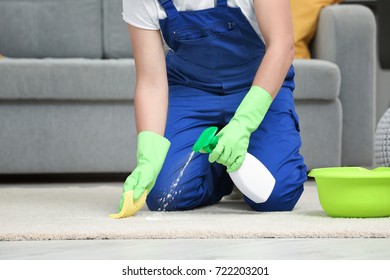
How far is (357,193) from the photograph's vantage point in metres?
1.84

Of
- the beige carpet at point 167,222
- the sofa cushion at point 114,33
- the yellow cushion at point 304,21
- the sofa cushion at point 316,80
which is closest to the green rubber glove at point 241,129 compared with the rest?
the beige carpet at point 167,222

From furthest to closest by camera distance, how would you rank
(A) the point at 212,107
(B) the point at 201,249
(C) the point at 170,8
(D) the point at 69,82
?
(D) the point at 69,82 < (A) the point at 212,107 < (C) the point at 170,8 < (B) the point at 201,249

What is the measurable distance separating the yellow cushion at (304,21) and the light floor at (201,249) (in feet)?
5.94

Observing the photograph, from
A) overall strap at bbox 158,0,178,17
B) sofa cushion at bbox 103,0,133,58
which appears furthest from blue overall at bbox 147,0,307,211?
sofa cushion at bbox 103,0,133,58

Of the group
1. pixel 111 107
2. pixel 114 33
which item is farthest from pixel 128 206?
pixel 114 33

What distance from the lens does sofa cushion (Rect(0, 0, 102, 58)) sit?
354cm

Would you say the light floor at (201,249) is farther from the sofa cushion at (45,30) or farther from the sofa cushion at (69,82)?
the sofa cushion at (45,30)

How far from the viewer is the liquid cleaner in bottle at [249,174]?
6.27 ft

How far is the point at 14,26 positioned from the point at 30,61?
0.59 m

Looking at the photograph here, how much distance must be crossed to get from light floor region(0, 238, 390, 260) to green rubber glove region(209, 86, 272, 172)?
335 mm

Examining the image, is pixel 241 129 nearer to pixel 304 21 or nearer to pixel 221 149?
pixel 221 149

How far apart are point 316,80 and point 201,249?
1.61 meters

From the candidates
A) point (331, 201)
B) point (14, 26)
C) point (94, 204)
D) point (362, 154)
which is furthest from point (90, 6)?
point (331, 201)

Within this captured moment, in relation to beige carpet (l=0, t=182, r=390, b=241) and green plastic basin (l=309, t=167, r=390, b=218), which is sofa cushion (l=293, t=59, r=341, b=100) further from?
green plastic basin (l=309, t=167, r=390, b=218)
